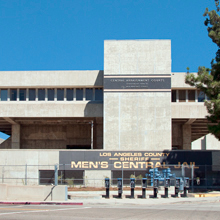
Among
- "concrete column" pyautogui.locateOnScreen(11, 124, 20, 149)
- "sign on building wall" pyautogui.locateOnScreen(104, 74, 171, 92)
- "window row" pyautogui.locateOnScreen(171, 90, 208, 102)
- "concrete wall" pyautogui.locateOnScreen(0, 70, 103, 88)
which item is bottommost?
"concrete column" pyautogui.locateOnScreen(11, 124, 20, 149)

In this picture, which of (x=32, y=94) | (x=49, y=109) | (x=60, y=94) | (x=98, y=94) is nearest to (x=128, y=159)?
(x=98, y=94)

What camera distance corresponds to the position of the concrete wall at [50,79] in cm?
3828

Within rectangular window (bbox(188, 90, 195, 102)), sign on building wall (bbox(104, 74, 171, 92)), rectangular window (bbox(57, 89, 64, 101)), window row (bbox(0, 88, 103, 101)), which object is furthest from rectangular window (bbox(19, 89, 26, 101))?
rectangular window (bbox(188, 90, 195, 102))

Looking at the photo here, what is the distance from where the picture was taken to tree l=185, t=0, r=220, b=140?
25.7 metres

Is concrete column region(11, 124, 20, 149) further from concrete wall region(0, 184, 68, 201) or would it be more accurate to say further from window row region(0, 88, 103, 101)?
concrete wall region(0, 184, 68, 201)

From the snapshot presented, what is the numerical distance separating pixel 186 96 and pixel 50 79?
1474cm

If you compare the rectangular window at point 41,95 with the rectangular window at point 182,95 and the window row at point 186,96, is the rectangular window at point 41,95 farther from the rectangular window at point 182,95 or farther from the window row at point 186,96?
the rectangular window at point 182,95

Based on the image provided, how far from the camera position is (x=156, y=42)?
118ft

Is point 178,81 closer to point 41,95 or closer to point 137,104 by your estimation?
point 137,104

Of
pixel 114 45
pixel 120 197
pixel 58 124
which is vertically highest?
pixel 114 45

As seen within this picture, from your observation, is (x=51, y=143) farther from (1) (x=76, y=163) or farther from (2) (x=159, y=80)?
(2) (x=159, y=80)

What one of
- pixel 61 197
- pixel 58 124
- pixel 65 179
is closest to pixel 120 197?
pixel 61 197

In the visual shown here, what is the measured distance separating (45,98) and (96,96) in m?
5.53

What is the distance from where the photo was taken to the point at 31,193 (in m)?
21.7
